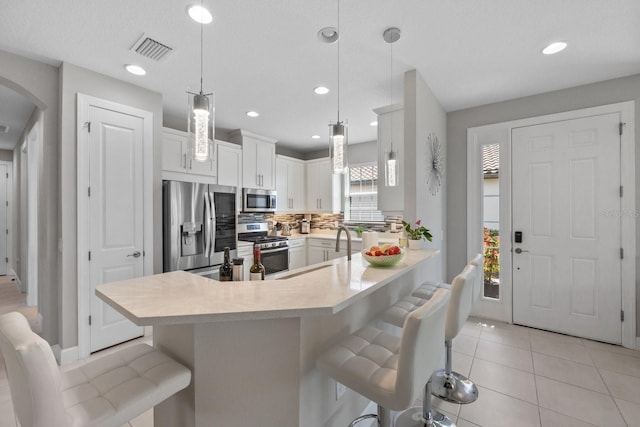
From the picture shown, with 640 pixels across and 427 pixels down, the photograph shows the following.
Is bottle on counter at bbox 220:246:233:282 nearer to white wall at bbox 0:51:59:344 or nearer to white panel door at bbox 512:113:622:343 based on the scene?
white wall at bbox 0:51:59:344

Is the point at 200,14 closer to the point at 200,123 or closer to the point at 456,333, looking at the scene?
the point at 200,123

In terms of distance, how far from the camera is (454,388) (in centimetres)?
216

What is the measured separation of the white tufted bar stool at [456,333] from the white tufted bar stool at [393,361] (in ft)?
1.61

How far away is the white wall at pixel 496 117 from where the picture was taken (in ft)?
9.30

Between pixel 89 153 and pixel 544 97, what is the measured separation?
4.76 metres

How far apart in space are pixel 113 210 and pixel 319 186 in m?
3.52

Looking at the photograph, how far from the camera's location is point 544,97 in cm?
323

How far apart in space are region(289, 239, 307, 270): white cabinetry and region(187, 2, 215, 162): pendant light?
3764 mm

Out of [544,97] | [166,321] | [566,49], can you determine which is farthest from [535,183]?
[166,321]

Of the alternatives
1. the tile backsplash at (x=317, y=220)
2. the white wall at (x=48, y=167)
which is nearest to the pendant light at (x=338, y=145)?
the white wall at (x=48, y=167)

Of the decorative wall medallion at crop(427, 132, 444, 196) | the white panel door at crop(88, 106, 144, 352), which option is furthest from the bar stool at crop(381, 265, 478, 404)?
the white panel door at crop(88, 106, 144, 352)

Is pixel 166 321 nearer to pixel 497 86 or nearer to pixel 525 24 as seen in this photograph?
pixel 525 24

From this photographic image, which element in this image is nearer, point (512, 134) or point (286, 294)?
point (286, 294)

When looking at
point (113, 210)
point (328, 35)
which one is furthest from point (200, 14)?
point (113, 210)
